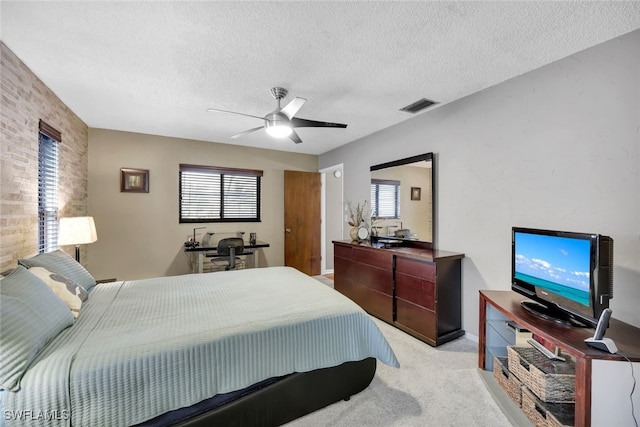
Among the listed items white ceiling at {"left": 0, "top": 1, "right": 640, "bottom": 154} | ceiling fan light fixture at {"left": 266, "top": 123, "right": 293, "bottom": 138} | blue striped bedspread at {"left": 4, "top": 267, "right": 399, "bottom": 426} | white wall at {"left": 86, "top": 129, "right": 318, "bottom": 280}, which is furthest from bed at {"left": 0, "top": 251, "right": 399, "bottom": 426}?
white wall at {"left": 86, "top": 129, "right": 318, "bottom": 280}

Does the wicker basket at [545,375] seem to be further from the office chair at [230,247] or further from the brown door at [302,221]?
the brown door at [302,221]

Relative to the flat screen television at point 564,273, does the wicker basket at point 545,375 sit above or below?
below

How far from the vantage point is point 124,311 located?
1.82 metres

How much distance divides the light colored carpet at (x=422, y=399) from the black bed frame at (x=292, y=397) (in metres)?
0.08

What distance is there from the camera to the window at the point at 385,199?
3717mm

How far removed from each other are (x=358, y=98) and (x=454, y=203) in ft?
5.12

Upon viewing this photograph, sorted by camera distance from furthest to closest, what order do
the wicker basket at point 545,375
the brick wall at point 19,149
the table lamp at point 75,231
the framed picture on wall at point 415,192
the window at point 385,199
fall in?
the window at point 385,199, the framed picture on wall at point 415,192, the table lamp at point 75,231, the brick wall at point 19,149, the wicker basket at point 545,375

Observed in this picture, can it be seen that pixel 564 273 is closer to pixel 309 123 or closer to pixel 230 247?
pixel 309 123

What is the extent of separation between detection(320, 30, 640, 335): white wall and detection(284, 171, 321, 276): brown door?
8.24 ft

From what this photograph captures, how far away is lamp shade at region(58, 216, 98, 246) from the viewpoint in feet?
9.21

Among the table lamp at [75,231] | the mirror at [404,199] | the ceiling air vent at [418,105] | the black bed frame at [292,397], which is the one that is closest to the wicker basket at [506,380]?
A: the black bed frame at [292,397]

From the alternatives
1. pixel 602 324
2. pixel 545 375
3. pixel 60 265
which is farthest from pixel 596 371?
pixel 60 265

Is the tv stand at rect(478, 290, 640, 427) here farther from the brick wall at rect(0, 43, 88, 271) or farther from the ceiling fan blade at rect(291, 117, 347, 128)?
the brick wall at rect(0, 43, 88, 271)

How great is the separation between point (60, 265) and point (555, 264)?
3642 mm
